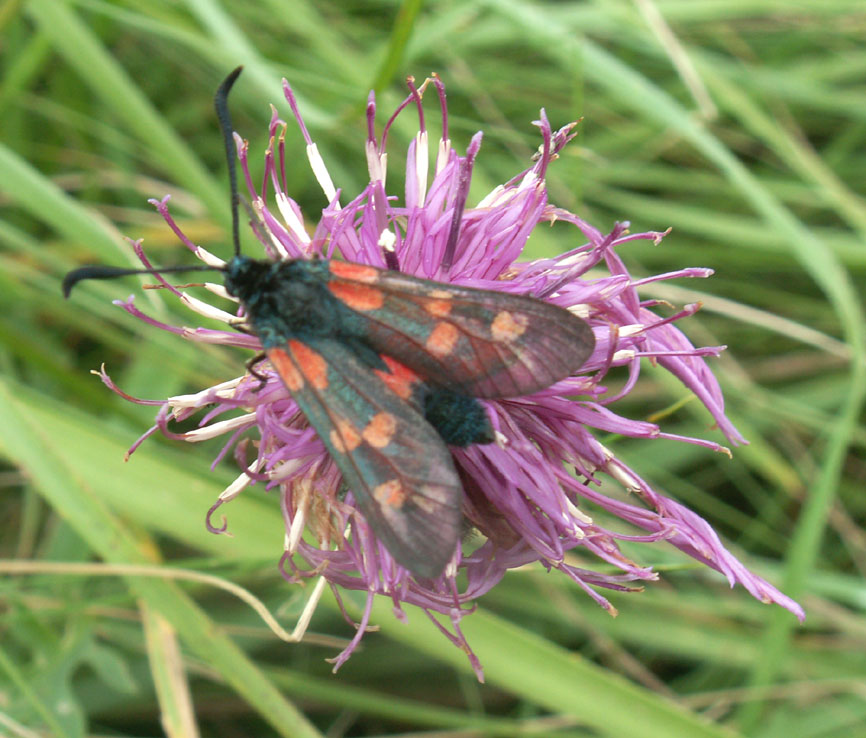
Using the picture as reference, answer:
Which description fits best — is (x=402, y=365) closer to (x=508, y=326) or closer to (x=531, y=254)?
(x=508, y=326)

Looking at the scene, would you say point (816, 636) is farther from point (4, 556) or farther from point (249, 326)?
point (4, 556)

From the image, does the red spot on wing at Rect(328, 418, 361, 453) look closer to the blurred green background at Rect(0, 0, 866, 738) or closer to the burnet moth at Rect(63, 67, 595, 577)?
the burnet moth at Rect(63, 67, 595, 577)

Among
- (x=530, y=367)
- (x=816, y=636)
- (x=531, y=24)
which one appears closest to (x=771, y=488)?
(x=816, y=636)

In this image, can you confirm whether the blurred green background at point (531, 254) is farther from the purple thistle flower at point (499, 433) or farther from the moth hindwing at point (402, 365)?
the moth hindwing at point (402, 365)

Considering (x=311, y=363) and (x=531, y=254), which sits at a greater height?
(x=311, y=363)

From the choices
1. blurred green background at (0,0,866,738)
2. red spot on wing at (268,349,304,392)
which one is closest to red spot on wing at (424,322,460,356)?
red spot on wing at (268,349,304,392)

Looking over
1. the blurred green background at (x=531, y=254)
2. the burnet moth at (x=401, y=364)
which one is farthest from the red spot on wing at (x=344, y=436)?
the blurred green background at (x=531, y=254)

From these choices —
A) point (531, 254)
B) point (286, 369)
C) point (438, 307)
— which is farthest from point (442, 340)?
point (531, 254)
